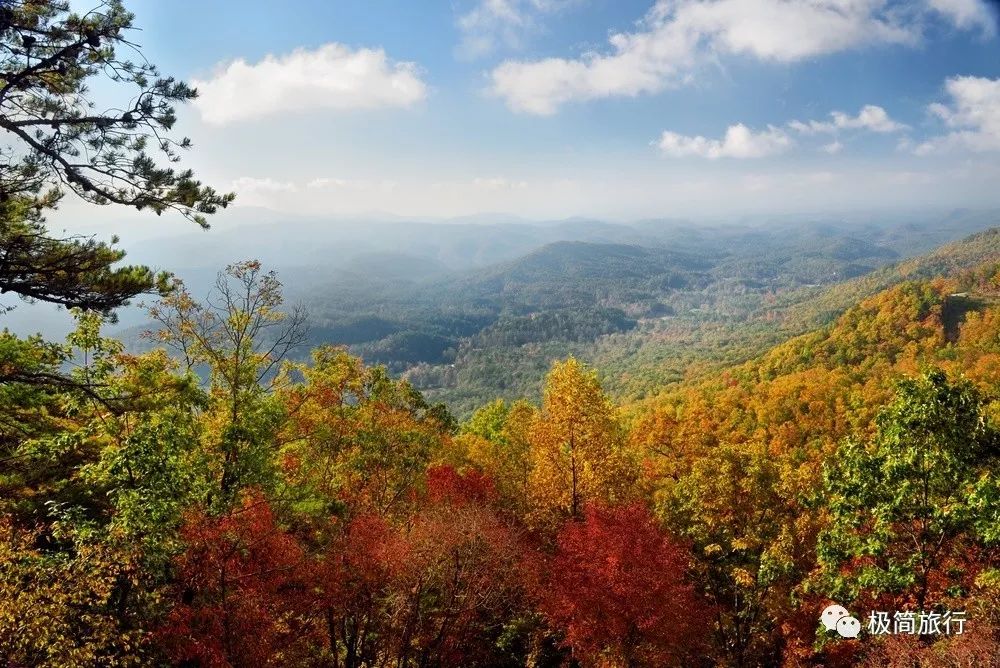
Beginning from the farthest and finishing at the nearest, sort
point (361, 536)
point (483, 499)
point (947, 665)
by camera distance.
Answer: point (483, 499) < point (361, 536) < point (947, 665)

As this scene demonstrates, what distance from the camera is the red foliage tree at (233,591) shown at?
36.0 ft

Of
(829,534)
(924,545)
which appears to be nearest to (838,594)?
(829,534)

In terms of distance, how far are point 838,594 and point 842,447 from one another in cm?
317

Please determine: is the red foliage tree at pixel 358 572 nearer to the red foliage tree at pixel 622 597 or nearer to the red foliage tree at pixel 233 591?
the red foliage tree at pixel 233 591

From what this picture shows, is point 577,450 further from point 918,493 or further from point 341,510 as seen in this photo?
point 918,493

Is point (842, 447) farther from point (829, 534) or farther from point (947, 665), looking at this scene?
point (947, 665)

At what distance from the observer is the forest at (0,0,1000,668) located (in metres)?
9.27

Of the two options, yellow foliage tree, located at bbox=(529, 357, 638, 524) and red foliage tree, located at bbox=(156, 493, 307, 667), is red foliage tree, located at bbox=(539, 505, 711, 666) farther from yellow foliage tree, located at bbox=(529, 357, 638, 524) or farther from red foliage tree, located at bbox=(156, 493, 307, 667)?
red foliage tree, located at bbox=(156, 493, 307, 667)

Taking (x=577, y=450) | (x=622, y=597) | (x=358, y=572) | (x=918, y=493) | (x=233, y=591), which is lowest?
(x=622, y=597)

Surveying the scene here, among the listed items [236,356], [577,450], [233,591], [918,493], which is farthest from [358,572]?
[918,493]

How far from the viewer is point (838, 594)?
11.5m

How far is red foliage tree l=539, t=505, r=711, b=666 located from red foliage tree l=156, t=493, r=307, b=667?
735 cm

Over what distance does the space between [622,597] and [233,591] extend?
31.8ft

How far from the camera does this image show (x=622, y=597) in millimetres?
14164
